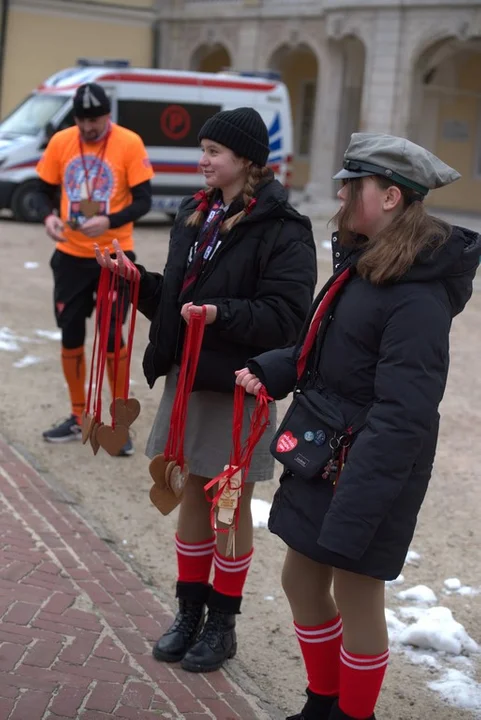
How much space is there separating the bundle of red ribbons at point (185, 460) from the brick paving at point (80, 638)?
0.57 metres

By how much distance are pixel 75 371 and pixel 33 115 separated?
12775 mm

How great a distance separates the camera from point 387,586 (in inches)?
A: 190

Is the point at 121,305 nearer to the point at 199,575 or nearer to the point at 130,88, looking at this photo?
the point at 199,575

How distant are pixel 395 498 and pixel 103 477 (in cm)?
335

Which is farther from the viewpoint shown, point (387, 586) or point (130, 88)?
point (130, 88)

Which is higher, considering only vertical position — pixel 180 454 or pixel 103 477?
pixel 180 454

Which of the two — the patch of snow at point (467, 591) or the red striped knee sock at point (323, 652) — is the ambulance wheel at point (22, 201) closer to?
the patch of snow at point (467, 591)

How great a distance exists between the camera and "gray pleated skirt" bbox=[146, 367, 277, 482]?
374cm

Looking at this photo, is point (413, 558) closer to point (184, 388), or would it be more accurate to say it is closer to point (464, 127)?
point (184, 388)

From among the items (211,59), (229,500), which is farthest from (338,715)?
(211,59)

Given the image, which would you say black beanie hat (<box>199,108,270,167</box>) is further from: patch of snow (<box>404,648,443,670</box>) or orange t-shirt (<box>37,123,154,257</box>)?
orange t-shirt (<box>37,123,154,257</box>)

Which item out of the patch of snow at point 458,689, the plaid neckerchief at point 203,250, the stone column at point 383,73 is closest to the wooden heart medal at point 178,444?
the plaid neckerchief at point 203,250

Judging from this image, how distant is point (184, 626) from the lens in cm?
388

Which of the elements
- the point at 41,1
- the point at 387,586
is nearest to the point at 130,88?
the point at 41,1
